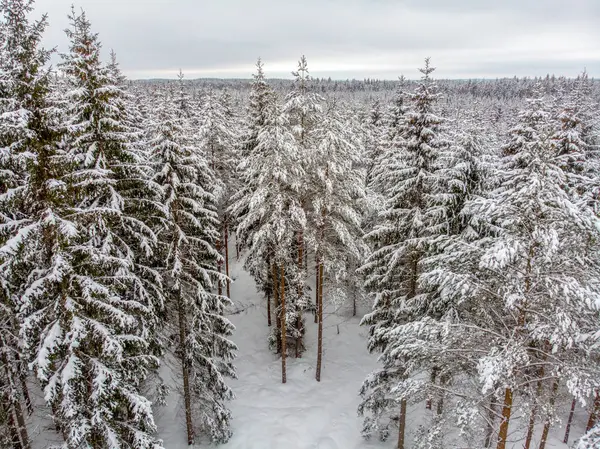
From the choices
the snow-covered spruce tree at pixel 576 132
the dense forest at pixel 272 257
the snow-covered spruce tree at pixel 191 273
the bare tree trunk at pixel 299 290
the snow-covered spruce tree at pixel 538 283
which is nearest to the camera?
the snow-covered spruce tree at pixel 538 283

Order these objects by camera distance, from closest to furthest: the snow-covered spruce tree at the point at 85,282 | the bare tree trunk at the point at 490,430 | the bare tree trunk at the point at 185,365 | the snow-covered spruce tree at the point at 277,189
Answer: the snow-covered spruce tree at the point at 85,282
the bare tree trunk at the point at 490,430
the bare tree trunk at the point at 185,365
the snow-covered spruce tree at the point at 277,189

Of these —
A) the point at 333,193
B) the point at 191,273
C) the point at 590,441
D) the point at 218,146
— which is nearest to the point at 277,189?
the point at 333,193

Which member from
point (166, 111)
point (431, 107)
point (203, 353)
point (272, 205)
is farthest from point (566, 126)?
point (203, 353)

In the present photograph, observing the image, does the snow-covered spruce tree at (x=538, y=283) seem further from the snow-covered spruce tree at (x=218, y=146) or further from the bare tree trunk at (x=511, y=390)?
the snow-covered spruce tree at (x=218, y=146)

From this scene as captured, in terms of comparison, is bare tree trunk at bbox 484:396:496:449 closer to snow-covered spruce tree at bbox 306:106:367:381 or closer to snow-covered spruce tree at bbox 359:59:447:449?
snow-covered spruce tree at bbox 359:59:447:449

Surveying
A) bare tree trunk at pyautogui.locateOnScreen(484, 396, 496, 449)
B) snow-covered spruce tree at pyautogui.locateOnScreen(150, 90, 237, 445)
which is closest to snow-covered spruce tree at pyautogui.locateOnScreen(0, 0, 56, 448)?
snow-covered spruce tree at pyautogui.locateOnScreen(150, 90, 237, 445)

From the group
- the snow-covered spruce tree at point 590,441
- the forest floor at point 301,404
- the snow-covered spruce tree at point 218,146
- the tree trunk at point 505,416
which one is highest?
the snow-covered spruce tree at point 218,146

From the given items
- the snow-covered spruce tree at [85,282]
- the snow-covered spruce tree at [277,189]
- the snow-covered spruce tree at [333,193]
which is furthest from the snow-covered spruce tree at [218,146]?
the snow-covered spruce tree at [85,282]
